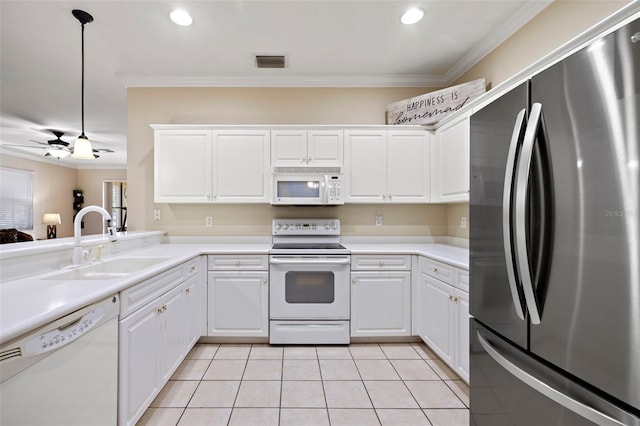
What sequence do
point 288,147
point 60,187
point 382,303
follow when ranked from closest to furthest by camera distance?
point 382,303, point 288,147, point 60,187

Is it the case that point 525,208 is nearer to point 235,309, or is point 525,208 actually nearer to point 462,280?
point 462,280

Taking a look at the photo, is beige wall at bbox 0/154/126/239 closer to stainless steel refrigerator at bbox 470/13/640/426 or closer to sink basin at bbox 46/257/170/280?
sink basin at bbox 46/257/170/280

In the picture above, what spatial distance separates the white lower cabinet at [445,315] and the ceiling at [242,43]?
197cm

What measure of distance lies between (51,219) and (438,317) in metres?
9.09

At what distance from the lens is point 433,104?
2.88 m

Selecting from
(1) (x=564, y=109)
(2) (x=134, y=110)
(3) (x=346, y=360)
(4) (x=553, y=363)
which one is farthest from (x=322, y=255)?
(2) (x=134, y=110)

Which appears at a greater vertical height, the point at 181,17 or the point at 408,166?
the point at 181,17

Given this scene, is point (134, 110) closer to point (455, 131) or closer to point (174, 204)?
point (174, 204)

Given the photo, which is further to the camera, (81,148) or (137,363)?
(81,148)

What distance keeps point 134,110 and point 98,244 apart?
1.89 meters

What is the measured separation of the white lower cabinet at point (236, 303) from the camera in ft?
8.64

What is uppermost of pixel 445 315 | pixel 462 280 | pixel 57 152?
pixel 57 152

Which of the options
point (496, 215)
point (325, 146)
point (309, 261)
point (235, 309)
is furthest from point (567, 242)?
point (235, 309)

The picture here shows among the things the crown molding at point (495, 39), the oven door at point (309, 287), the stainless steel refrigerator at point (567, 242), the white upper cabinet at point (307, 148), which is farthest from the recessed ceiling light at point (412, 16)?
the oven door at point (309, 287)
